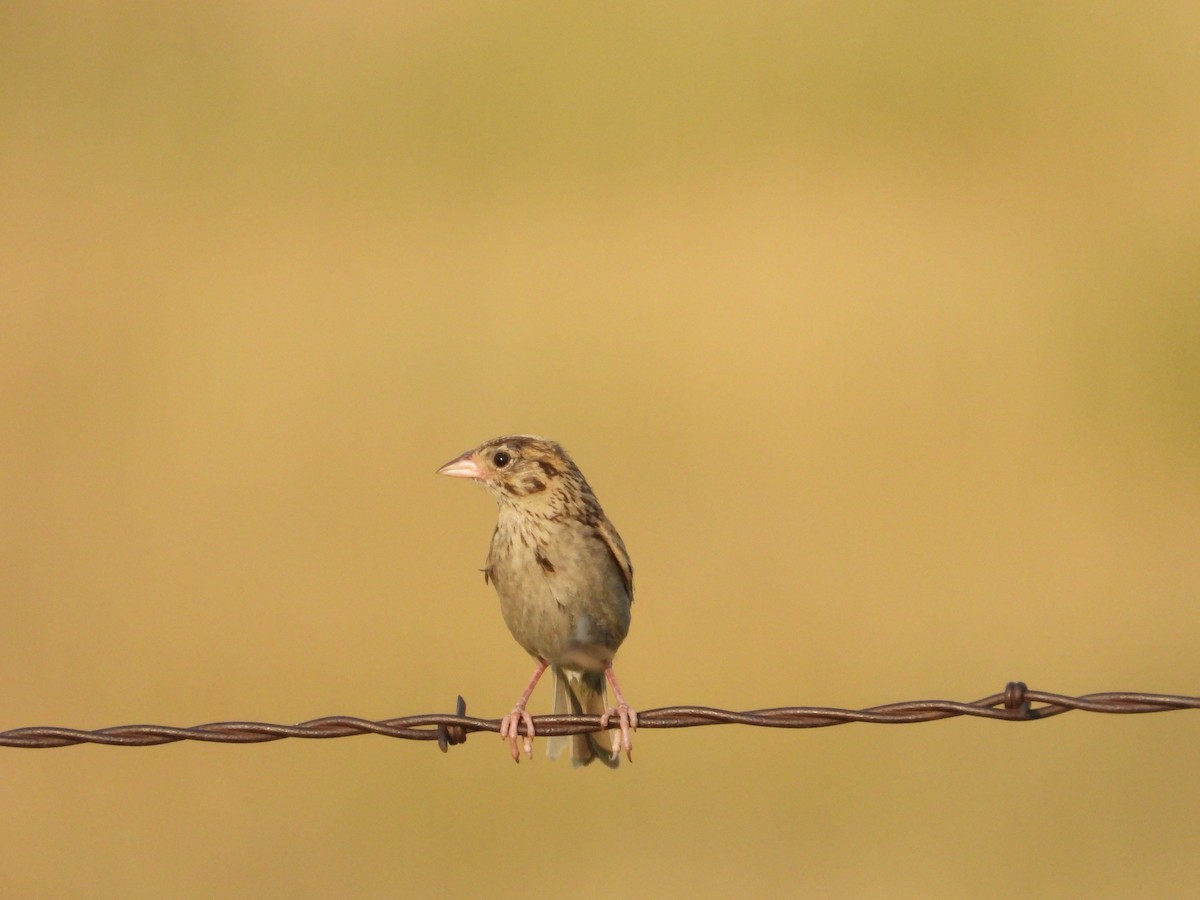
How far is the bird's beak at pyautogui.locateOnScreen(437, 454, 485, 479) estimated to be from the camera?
587 centimetres

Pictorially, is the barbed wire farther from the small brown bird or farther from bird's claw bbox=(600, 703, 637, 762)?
the small brown bird

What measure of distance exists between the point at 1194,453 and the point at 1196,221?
3.08 meters

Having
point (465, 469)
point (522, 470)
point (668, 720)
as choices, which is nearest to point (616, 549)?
point (522, 470)

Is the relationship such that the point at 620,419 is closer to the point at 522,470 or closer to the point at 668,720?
the point at 522,470

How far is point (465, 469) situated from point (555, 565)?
62cm

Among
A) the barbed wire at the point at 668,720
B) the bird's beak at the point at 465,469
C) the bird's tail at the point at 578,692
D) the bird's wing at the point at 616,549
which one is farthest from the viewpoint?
the bird's tail at the point at 578,692

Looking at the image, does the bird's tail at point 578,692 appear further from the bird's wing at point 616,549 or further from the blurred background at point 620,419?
the blurred background at point 620,419

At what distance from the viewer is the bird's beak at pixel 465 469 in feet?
19.2

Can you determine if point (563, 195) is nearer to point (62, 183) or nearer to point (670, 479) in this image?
point (670, 479)

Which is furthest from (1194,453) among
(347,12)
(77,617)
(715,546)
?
(347,12)

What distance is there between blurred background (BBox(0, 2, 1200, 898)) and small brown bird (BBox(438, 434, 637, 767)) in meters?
1.37

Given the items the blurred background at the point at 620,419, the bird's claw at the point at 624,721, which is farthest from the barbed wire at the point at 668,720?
the blurred background at the point at 620,419

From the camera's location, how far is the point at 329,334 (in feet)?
47.1

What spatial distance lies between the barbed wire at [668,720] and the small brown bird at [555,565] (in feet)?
4.16
